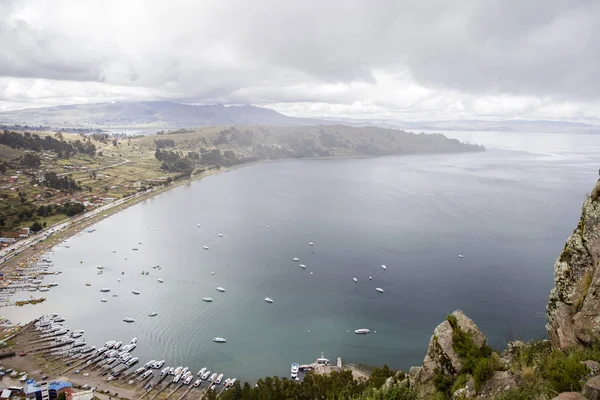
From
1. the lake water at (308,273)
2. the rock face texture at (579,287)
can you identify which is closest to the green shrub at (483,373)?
the rock face texture at (579,287)

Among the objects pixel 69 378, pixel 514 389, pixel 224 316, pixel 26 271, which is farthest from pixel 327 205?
pixel 514 389

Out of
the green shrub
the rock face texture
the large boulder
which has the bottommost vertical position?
the large boulder

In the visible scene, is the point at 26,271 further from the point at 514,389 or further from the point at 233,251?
the point at 514,389

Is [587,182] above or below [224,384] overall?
above

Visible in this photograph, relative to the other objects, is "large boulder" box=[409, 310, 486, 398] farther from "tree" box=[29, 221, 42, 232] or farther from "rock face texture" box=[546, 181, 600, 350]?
"tree" box=[29, 221, 42, 232]

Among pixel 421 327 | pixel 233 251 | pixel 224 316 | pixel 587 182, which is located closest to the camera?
pixel 421 327

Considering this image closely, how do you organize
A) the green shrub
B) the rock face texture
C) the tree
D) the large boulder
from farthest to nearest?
the tree → the large boulder → the green shrub → the rock face texture

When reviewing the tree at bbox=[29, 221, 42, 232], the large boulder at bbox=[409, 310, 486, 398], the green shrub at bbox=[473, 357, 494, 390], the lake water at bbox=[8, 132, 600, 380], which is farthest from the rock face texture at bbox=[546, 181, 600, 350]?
the tree at bbox=[29, 221, 42, 232]
